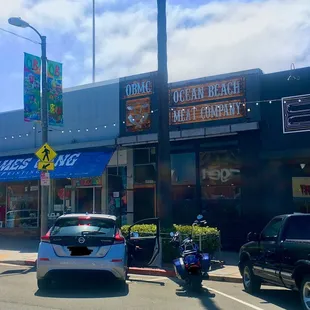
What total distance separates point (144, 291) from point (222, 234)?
753 cm

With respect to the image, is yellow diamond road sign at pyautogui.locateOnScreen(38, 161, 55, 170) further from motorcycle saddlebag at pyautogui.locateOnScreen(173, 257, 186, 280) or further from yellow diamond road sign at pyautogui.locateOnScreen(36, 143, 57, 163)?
motorcycle saddlebag at pyautogui.locateOnScreen(173, 257, 186, 280)

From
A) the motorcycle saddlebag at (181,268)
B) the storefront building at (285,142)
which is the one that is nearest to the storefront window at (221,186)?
the storefront building at (285,142)

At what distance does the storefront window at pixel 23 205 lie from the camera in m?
22.1

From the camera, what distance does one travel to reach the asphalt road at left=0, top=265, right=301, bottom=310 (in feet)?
27.4

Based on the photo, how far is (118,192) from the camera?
783 inches

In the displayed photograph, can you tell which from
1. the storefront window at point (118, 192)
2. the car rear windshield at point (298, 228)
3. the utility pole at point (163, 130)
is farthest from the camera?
the storefront window at point (118, 192)

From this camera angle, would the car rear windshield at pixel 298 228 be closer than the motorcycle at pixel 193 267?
Yes

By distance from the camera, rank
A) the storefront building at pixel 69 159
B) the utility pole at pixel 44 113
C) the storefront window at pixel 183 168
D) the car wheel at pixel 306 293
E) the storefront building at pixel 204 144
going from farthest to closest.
Answer: 1. the storefront building at pixel 69 159
2. the storefront window at pixel 183 168
3. the storefront building at pixel 204 144
4. the utility pole at pixel 44 113
5. the car wheel at pixel 306 293

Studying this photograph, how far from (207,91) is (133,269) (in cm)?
746

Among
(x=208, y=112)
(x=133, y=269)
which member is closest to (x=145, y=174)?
(x=208, y=112)

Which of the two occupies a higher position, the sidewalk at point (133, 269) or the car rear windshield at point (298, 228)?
the car rear windshield at point (298, 228)

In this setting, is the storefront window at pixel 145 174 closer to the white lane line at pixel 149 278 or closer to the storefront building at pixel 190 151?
the storefront building at pixel 190 151

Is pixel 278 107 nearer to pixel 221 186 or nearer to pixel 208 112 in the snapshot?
pixel 208 112

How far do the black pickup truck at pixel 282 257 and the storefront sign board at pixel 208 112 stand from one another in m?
7.26
